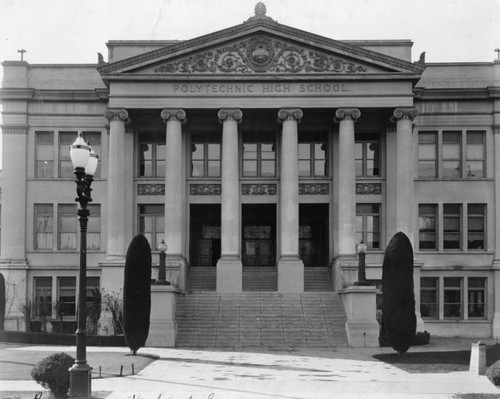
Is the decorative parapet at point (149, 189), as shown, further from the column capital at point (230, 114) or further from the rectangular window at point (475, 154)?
the rectangular window at point (475, 154)

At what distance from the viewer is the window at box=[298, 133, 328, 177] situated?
46062mm

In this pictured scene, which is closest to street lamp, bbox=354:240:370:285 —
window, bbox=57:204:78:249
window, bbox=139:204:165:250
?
window, bbox=139:204:165:250

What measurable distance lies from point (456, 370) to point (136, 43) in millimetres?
28551

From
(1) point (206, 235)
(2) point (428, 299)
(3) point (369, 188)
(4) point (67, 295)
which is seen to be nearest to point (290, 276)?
(3) point (369, 188)

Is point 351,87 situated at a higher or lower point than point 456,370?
higher

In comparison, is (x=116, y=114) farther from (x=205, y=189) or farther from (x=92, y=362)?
(x=92, y=362)

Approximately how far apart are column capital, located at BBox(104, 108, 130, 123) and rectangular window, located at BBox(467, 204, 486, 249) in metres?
19.9

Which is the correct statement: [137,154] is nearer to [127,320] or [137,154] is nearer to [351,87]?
[351,87]

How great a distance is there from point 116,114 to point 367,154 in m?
14.2

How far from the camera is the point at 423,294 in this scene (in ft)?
149

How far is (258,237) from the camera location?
49.0 metres

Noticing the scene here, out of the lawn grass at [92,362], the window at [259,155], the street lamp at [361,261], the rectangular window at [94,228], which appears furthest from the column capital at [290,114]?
the lawn grass at [92,362]

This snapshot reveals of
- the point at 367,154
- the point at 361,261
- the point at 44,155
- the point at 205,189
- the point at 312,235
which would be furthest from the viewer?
the point at 312,235

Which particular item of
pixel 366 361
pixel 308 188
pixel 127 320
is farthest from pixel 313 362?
pixel 308 188
